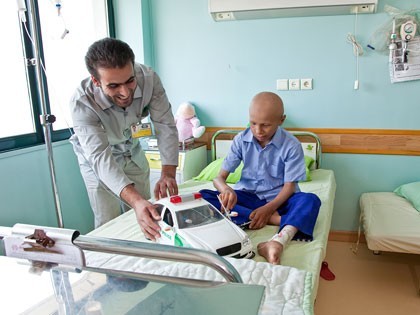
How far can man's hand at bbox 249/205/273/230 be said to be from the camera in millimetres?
1690

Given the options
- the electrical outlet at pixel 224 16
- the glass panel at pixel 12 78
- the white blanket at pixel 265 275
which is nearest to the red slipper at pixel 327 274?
the white blanket at pixel 265 275

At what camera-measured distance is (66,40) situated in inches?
108

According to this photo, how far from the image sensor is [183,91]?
323 centimetres

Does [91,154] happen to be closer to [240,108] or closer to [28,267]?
[28,267]

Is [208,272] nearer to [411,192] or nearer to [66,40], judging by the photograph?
[411,192]

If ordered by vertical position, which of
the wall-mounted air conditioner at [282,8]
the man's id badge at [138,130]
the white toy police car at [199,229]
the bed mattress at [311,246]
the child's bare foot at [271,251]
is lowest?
the bed mattress at [311,246]

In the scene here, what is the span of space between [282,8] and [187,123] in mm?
1215

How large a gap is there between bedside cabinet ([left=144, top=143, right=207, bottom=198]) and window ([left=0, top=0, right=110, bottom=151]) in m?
0.71

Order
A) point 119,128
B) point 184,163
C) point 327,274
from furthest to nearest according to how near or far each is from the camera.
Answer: point 184,163 → point 327,274 → point 119,128

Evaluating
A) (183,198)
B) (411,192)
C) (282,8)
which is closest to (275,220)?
(183,198)

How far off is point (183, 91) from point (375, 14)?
5.49ft

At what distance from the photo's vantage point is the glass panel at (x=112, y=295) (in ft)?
2.07

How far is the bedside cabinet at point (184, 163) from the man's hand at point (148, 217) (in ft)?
4.64

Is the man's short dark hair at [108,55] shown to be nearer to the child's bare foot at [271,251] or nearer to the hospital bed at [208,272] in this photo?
the hospital bed at [208,272]
